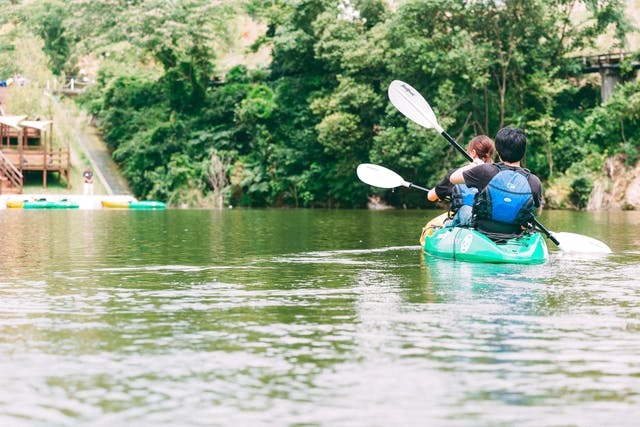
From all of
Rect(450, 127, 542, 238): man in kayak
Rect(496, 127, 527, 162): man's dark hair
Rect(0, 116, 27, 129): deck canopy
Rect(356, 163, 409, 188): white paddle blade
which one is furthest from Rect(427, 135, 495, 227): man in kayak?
Rect(0, 116, 27, 129): deck canopy

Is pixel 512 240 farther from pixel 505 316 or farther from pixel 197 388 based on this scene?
pixel 197 388

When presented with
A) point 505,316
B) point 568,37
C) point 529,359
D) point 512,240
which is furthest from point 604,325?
point 568,37

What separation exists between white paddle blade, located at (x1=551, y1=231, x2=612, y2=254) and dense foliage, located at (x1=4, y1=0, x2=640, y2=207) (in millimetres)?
25911

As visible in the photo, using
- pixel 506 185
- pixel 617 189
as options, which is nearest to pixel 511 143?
pixel 506 185

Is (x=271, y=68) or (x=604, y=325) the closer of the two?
(x=604, y=325)

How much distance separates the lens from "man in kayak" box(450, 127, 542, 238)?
1163 cm

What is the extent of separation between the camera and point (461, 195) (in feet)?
43.3

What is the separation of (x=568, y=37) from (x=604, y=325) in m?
37.9

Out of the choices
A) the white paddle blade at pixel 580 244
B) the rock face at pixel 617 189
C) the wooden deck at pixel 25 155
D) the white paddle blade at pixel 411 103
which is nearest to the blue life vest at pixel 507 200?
the white paddle blade at pixel 580 244

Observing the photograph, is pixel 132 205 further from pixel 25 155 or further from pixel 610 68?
pixel 610 68

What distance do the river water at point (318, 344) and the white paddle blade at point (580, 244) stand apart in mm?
1705

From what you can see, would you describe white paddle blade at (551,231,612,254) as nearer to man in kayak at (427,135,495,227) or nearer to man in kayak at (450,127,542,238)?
man in kayak at (427,135,495,227)

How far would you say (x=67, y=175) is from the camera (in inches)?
2066

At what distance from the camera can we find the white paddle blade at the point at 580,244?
554 inches
